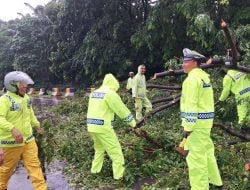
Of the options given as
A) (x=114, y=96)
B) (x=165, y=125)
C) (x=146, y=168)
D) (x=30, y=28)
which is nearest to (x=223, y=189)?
(x=146, y=168)

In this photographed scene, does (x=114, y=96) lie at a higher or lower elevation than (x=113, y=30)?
lower

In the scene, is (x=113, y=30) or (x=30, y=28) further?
(x=30, y=28)

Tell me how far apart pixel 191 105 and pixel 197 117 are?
219 mm

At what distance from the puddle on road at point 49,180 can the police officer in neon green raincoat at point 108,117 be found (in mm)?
921

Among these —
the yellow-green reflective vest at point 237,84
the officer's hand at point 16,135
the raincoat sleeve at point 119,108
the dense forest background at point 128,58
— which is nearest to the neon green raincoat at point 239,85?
the yellow-green reflective vest at point 237,84

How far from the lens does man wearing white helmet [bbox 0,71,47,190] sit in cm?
528

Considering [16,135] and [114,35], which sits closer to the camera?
[16,135]

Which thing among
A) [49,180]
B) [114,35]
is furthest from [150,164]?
[114,35]

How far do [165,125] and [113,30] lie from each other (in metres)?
11.4

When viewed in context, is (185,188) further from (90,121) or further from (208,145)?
(90,121)

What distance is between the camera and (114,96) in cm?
623

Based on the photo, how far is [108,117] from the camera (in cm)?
630

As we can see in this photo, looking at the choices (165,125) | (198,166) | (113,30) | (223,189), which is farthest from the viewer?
(113,30)

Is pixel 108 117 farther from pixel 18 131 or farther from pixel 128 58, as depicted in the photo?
pixel 128 58
